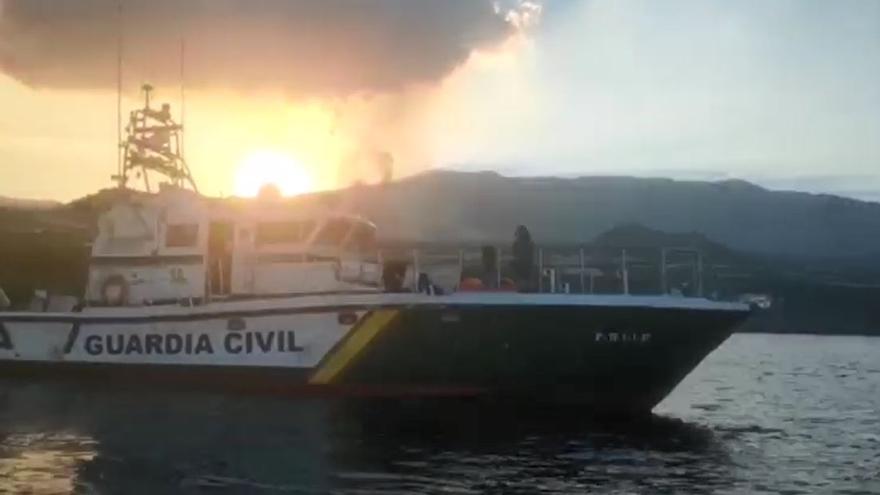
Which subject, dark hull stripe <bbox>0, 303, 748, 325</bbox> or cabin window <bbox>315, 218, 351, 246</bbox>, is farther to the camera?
cabin window <bbox>315, 218, 351, 246</bbox>

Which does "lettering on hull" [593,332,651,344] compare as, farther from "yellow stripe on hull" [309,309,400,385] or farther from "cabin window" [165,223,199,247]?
"cabin window" [165,223,199,247]

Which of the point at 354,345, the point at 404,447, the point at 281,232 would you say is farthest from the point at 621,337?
the point at 281,232

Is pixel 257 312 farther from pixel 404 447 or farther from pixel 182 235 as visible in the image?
pixel 404 447

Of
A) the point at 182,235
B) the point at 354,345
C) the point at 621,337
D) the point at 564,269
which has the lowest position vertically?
the point at 354,345

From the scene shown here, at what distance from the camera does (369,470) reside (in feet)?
37.5

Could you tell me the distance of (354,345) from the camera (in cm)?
1598

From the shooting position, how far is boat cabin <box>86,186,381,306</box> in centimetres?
1706

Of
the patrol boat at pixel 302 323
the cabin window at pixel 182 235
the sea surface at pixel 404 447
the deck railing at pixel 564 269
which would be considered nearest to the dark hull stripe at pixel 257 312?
the patrol boat at pixel 302 323

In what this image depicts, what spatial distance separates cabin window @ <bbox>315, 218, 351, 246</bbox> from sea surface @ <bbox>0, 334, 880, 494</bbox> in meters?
2.55

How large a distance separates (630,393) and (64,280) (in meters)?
10.7

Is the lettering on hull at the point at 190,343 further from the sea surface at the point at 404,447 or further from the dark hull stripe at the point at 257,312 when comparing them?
the sea surface at the point at 404,447

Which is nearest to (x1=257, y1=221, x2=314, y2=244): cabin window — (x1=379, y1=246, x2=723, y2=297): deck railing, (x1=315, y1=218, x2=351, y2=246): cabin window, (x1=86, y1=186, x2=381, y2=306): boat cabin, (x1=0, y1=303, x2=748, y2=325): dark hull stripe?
(x1=86, y1=186, x2=381, y2=306): boat cabin

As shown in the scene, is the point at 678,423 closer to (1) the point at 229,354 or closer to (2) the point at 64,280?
(1) the point at 229,354

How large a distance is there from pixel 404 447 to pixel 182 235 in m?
6.44
